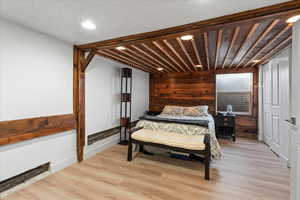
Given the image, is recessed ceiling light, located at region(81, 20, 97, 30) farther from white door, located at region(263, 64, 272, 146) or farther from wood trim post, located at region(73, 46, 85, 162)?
white door, located at region(263, 64, 272, 146)

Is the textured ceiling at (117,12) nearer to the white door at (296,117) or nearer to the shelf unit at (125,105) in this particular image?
the white door at (296,117)

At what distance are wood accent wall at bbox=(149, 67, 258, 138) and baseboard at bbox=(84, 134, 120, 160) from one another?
7.53 ft

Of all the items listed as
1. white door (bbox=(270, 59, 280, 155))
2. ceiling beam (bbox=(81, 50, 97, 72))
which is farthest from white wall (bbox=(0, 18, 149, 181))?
white door (bbox=(270, 59, 280, 155))

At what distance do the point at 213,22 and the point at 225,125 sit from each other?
11.1ft

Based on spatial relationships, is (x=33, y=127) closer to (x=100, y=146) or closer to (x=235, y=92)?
(x=100, y=146)

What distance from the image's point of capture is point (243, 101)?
4516 mm

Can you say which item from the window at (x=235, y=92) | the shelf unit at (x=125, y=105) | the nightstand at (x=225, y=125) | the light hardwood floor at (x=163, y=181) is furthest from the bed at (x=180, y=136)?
the window at (x=235, y=92)

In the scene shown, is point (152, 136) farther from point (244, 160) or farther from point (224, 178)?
point (244, 160)

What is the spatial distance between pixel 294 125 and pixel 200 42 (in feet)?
5.55

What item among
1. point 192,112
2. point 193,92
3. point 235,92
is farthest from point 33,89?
point 235,92

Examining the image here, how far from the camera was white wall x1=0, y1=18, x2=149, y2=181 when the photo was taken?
1.71 meters

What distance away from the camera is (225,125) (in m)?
4.12

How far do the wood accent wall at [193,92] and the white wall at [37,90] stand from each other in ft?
9.38

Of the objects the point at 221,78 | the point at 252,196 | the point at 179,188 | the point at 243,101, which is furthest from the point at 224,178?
the point at 221,78
